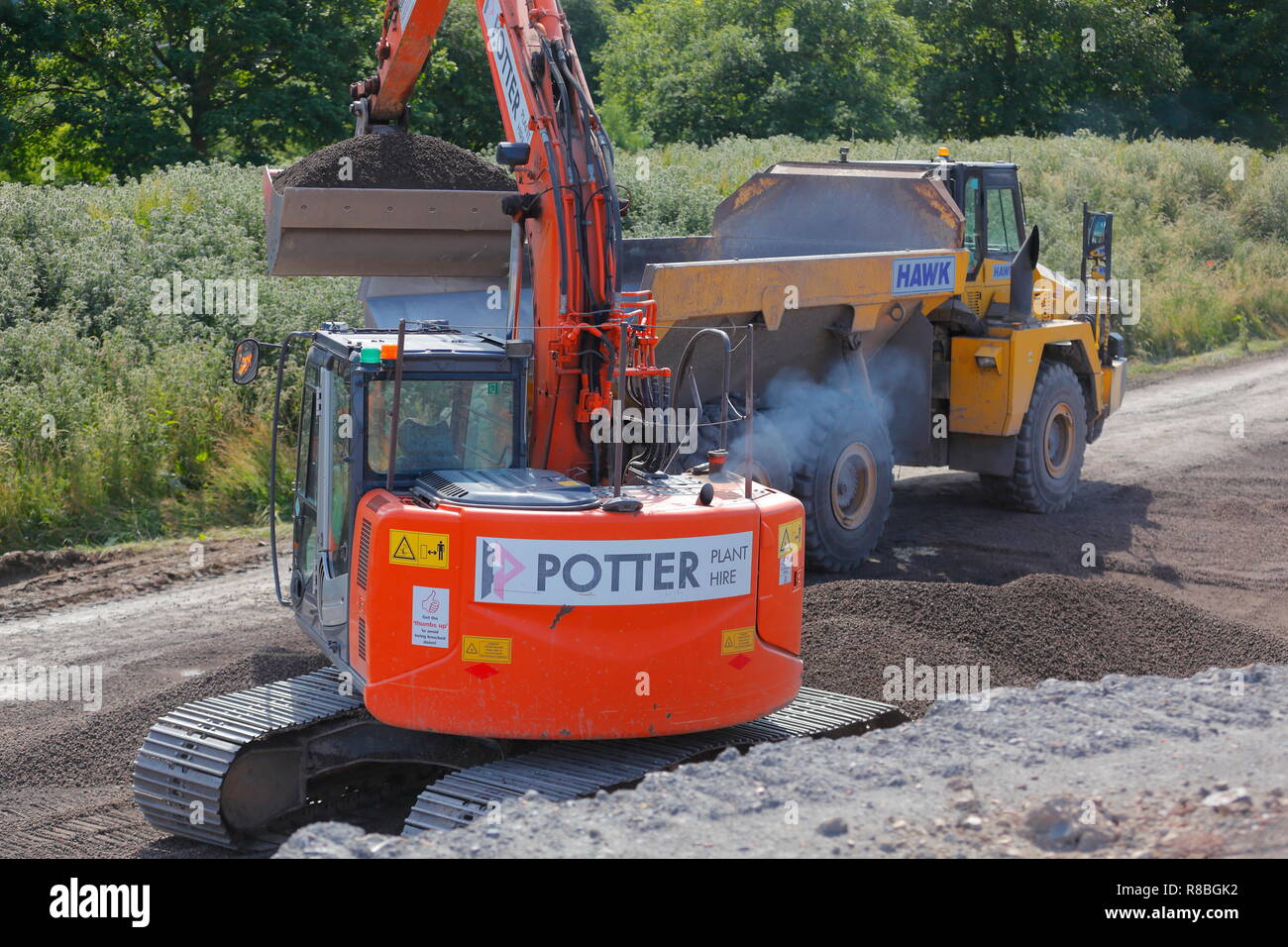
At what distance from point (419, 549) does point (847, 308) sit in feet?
18.5

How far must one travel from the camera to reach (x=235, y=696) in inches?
260

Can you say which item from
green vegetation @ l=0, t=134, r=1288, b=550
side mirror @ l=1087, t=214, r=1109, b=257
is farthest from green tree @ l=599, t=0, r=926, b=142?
side mirror @ l=1087, t=214, r=1109, b=257

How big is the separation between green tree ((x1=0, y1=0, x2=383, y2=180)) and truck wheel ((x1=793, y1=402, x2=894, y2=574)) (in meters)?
14.7

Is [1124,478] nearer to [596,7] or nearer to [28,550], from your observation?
[28,550]

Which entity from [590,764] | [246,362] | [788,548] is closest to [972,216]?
[788,548]

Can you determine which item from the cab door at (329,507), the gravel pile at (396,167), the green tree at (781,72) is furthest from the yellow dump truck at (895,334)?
the green tree at (781,72)

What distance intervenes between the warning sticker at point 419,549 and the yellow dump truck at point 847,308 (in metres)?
2.91

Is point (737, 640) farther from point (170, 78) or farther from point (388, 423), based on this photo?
point (170, 78)

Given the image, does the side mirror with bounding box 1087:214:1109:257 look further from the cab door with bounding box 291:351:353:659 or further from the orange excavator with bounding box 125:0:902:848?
the cab door with bounding box 291:351:353:659

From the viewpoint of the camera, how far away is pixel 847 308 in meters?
10.5

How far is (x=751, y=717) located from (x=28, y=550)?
23.6 feet

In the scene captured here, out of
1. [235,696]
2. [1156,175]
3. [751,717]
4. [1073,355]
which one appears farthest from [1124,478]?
[1156,175]

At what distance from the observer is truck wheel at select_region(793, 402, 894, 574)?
1019 cm

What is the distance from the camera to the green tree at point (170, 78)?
2134 cm
